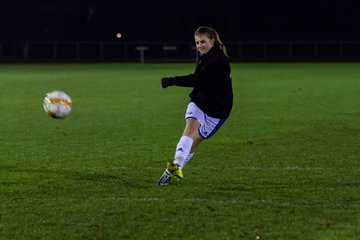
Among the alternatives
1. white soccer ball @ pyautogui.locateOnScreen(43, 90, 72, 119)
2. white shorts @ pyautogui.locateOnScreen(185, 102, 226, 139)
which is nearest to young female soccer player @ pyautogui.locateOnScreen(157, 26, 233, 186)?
white shorts @ pyautogui.locateOnScreen(185, 102, 226, 139)

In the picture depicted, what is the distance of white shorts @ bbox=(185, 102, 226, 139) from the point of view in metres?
9.02

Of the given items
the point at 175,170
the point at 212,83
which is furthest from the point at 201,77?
the point at 175,170

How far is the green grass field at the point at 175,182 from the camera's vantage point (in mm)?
6855

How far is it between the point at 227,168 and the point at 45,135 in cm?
499

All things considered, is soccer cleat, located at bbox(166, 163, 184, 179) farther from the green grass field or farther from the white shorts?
the white shorts
